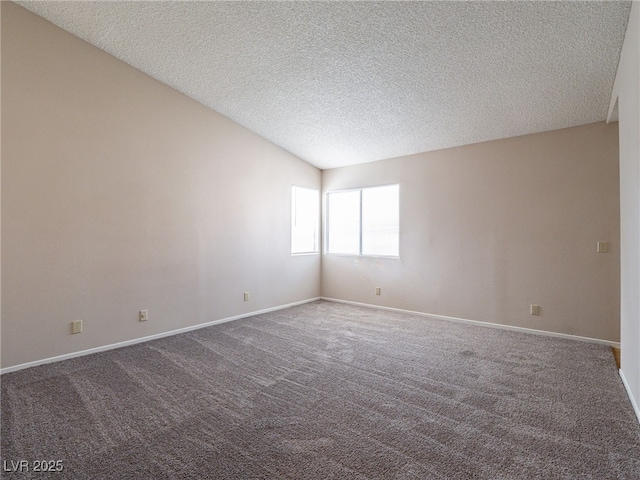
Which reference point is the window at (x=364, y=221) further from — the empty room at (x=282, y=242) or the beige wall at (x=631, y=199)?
the beige wall at (x=631, y=199)

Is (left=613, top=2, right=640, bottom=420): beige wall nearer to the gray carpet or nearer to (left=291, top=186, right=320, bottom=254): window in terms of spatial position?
the gray carpet

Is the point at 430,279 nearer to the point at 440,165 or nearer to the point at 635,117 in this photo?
the point at 440,165

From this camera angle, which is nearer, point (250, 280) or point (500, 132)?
point (500, 132)

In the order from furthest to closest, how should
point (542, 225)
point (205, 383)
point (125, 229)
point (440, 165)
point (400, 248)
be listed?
1. point (400, 248)
2. point (440, 165)
3. point (542, 225)
4. point (125, 229)
5. point (205, 383)

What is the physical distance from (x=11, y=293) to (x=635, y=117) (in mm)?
4991

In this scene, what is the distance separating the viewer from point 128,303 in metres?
3.54

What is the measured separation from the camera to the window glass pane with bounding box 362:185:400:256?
205 inches

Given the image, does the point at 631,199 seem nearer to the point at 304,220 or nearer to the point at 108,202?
the point at 304,220

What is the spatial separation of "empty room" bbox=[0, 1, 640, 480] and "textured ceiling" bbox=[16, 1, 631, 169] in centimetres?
2

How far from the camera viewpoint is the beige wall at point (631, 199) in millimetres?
2066

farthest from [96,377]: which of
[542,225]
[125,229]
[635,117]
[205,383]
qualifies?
[542,225]

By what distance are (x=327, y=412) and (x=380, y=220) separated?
3685 mm

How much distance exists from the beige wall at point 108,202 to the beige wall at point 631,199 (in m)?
4.12

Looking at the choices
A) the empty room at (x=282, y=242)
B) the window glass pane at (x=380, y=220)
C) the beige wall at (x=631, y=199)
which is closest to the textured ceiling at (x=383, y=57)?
the empty room at (x=282, y=242)
